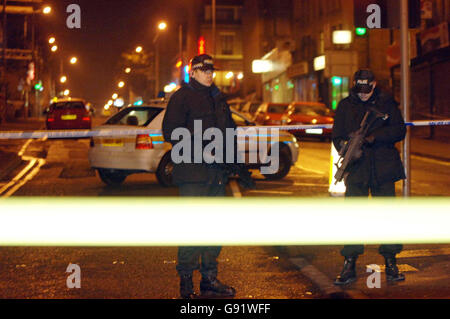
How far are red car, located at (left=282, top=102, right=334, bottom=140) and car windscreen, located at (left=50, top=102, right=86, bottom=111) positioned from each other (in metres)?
8.89

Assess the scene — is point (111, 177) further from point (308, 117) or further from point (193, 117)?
point (308, 117)

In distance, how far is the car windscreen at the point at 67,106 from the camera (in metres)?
32.2

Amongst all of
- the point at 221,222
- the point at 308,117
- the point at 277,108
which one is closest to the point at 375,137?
the point at 221,222

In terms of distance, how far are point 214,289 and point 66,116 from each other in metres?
27.0

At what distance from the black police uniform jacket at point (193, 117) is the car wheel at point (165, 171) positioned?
7.41 m

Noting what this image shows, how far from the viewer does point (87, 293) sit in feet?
20.4

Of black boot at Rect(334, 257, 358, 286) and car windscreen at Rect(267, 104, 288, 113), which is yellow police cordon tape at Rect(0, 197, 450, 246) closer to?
black boot at Rect(334, 257, 358, 286)

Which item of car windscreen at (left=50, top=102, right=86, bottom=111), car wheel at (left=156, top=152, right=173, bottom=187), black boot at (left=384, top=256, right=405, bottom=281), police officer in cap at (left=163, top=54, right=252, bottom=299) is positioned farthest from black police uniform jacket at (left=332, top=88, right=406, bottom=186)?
car windscreen at (left=50, top=102, right=86, bottom=111)

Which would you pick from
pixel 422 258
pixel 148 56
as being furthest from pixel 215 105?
pixel 148 56

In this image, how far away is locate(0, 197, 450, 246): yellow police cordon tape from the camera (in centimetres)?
859

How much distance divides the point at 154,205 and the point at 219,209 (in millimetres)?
1125

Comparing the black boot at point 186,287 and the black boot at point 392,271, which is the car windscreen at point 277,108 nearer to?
the black boot at point 392,271

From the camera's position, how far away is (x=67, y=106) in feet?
106

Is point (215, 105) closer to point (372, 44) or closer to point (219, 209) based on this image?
point (219, 209)
